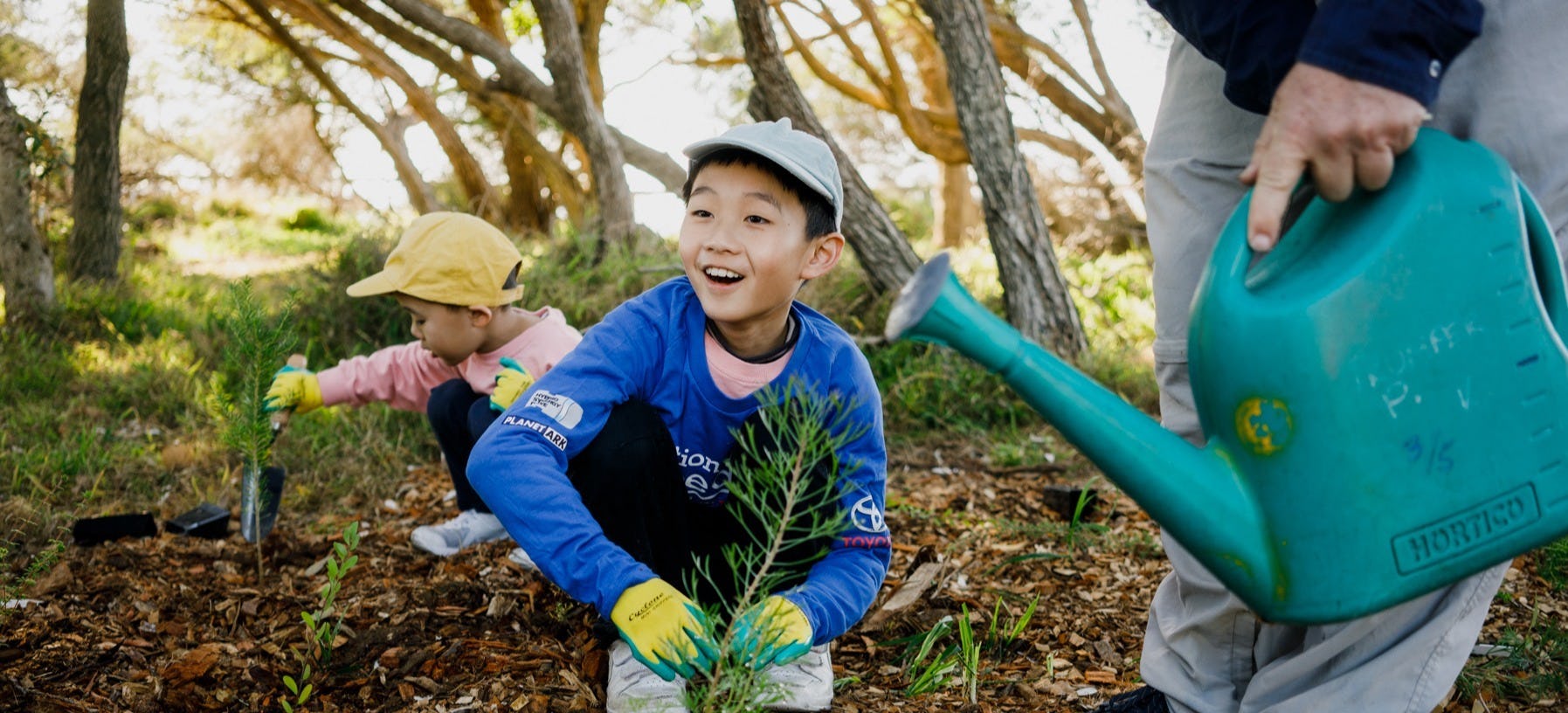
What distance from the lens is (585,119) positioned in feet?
17.7

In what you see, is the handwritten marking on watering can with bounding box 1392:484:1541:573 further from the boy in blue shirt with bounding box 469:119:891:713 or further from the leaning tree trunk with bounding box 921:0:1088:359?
the leaning tree trunk with bounding box 921:0:1088:359

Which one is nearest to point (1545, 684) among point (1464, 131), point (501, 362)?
point (1464, 131)

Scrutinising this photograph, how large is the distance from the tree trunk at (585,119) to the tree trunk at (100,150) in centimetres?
191

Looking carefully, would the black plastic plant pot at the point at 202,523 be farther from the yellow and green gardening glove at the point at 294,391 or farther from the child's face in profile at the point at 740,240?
the child's face in profile at the point at 740,240

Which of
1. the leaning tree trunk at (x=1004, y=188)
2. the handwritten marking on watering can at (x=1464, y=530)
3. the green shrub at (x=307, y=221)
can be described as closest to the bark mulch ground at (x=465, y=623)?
the handwritten marking on watering can at (x=1464, y=530)

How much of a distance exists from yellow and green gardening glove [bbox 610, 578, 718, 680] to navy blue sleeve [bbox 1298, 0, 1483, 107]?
1.03m

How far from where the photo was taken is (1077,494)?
3148mm

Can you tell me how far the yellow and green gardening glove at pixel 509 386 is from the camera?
2.45m

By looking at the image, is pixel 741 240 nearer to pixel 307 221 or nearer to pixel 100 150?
pixel 100 150

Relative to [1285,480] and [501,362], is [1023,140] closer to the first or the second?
[501,362]

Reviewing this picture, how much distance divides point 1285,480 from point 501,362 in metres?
1.94

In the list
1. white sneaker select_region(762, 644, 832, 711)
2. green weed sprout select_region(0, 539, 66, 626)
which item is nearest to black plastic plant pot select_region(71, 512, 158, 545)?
green weed sprout select_region(0, 539, 66, 626)

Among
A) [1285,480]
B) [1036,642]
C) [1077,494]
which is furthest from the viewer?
[1077,494]

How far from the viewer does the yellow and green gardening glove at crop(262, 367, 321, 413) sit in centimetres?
279
